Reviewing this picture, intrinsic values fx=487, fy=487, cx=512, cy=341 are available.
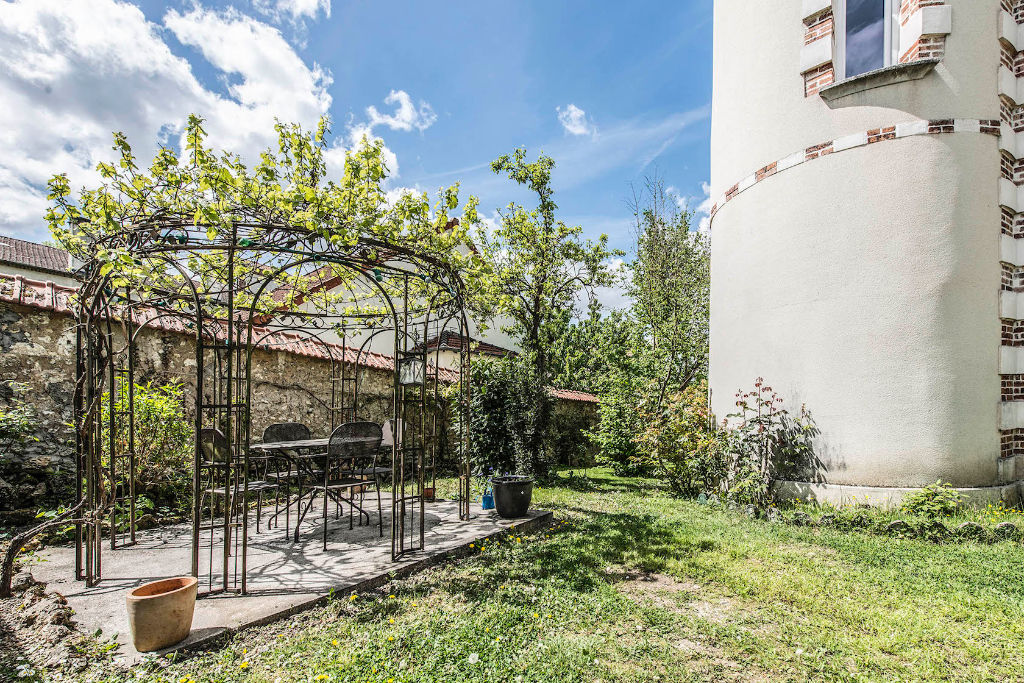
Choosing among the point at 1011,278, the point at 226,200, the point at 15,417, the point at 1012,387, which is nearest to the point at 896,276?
the point at 1011,278

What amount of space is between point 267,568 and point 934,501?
6554 millimetres

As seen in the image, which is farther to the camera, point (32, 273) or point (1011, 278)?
point (32, 273)

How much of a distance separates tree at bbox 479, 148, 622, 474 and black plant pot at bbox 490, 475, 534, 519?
2.44 meters

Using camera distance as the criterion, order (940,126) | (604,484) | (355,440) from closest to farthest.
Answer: (355,440), (940,126), (604,484)

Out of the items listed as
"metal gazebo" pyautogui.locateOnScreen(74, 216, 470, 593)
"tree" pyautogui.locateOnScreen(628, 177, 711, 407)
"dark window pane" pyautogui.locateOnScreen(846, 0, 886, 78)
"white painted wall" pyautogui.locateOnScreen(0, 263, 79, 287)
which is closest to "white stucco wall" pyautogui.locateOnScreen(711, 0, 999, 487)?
"dark window pane" pyautogui.locateOnScreen(846, 0, 886, 78)

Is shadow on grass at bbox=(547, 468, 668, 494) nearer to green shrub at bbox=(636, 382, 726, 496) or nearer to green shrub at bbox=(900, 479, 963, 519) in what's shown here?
green shrub at bbox=(636, 382, 726, 496)

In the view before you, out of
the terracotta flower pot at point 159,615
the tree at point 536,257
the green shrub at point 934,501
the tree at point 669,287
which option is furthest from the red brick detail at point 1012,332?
the terracotta flower pot at point 159,615

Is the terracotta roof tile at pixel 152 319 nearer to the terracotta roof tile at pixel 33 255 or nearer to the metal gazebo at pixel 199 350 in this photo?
the metal gazebo at pixel 199 350

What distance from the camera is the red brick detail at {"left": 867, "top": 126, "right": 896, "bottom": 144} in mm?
5633

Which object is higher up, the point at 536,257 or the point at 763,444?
the point at 536,257

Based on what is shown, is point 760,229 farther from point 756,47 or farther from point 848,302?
point 756,47

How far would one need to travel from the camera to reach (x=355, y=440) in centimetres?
467

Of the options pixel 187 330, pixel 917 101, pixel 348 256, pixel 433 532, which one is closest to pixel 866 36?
pixel 917 101

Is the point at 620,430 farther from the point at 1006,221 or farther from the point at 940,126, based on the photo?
the point at 940,126
